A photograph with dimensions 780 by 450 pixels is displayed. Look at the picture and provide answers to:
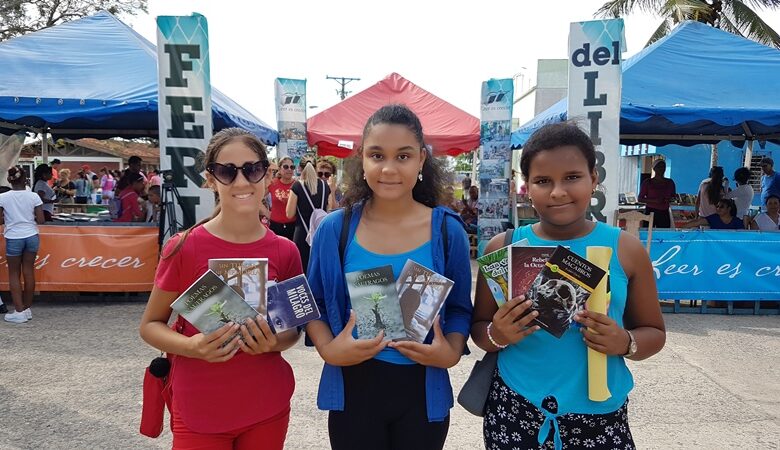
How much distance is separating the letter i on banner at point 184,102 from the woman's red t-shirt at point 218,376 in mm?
4897

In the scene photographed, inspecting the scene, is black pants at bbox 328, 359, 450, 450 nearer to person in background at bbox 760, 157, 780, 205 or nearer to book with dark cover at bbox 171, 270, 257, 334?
book with dark cover at bbox 171, 270, 257, 334

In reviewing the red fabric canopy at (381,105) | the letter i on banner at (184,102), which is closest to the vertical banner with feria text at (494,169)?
the red fabric canopy at (381,105)

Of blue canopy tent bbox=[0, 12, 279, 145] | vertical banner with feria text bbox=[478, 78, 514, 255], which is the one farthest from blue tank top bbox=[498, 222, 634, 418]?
vertical banner with feria text bbox=[478, 78, 514, 255]

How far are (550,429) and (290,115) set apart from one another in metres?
11.0

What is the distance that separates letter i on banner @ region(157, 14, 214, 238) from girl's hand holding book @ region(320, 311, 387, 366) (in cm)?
524

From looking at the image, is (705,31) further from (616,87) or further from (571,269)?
(571,269)

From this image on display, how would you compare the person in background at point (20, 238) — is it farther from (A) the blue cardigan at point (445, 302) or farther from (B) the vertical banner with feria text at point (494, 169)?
(B) the vertical banner with feria text at point (494, 169)

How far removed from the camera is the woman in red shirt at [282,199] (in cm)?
820

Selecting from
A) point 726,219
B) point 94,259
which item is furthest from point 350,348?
point 726,219

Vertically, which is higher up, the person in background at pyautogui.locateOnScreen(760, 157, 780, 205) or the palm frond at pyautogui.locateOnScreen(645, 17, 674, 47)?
the palm frond at pyautogui.locateOnScreen(645, 17, 674, 47)

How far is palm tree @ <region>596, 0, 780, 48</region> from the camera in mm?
16281

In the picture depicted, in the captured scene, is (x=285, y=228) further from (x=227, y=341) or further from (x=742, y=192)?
(x=742, y=192)

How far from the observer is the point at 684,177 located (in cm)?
1898

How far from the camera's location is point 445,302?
1.91 meters
